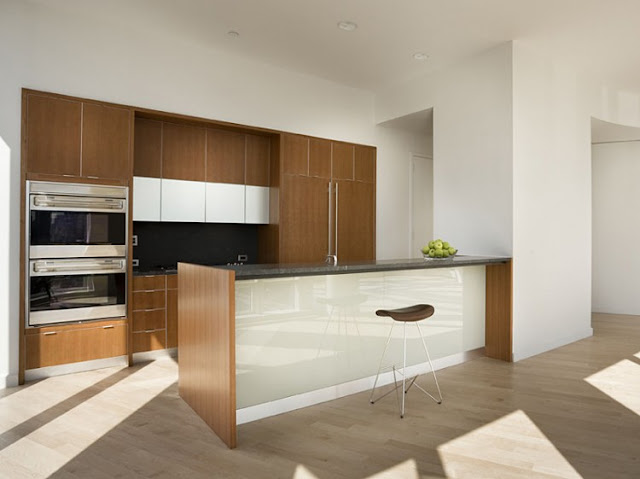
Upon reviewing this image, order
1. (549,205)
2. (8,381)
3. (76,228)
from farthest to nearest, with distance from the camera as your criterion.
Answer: (549,205) < (76,228) < (8,381)

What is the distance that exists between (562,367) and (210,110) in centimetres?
428

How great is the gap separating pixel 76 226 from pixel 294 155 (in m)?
2.56

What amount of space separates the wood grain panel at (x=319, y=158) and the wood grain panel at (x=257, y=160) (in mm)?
525

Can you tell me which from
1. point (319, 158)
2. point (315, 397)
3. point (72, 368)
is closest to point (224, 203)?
point (319, 158)

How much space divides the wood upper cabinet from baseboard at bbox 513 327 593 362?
377 centimetres

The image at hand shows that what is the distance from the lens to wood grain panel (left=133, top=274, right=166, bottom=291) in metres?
4.58

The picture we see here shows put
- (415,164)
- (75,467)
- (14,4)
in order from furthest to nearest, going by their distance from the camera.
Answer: (415,164), (14,4), (75,467)

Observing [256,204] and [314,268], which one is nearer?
[314,268]

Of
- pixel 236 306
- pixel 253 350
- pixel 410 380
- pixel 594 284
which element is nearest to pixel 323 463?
pixel 253 350

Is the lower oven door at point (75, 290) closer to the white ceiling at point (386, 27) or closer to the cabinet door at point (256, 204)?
the cabinet door at point (256, 204)

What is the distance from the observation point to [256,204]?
567 centimetres

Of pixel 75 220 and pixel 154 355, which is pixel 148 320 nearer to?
pixel 154 355

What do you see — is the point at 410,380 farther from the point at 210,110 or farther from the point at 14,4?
the point at 14,4

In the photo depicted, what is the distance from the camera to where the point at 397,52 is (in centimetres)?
511
